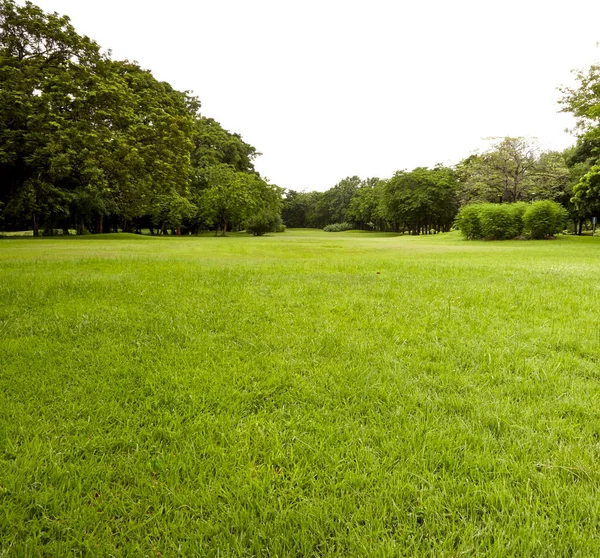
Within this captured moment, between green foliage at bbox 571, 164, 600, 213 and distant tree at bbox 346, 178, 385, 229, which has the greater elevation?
distant tree at bbox 346, 178, 385, 229

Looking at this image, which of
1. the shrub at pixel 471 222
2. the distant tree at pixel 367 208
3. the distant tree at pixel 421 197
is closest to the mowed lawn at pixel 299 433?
the shrub at pixel 471 222

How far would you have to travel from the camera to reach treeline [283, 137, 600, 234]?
113ft

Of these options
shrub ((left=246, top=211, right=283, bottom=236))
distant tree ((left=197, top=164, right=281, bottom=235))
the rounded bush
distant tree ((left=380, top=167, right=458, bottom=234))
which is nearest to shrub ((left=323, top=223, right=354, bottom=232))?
distant tree ((left=380, top=167, right=458, bottom=234))

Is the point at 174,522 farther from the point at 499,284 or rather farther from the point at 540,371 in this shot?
the point at 499,284

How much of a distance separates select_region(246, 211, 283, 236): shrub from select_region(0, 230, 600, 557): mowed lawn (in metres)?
39.4

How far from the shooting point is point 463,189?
4131cm

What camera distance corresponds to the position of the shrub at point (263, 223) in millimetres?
43812

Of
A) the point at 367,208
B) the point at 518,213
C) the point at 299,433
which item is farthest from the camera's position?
the point at 367,208

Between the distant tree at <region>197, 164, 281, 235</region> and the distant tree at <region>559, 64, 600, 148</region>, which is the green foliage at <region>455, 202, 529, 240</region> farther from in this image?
the distant tree at <region>197, 164, 281, 235</region>

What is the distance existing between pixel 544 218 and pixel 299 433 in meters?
30.1

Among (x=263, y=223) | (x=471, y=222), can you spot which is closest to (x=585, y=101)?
(x=471, y=222)

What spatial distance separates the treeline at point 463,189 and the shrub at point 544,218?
4.76 ft

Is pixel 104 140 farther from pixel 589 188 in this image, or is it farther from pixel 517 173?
pixel 517 173

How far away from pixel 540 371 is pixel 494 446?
1.43m
